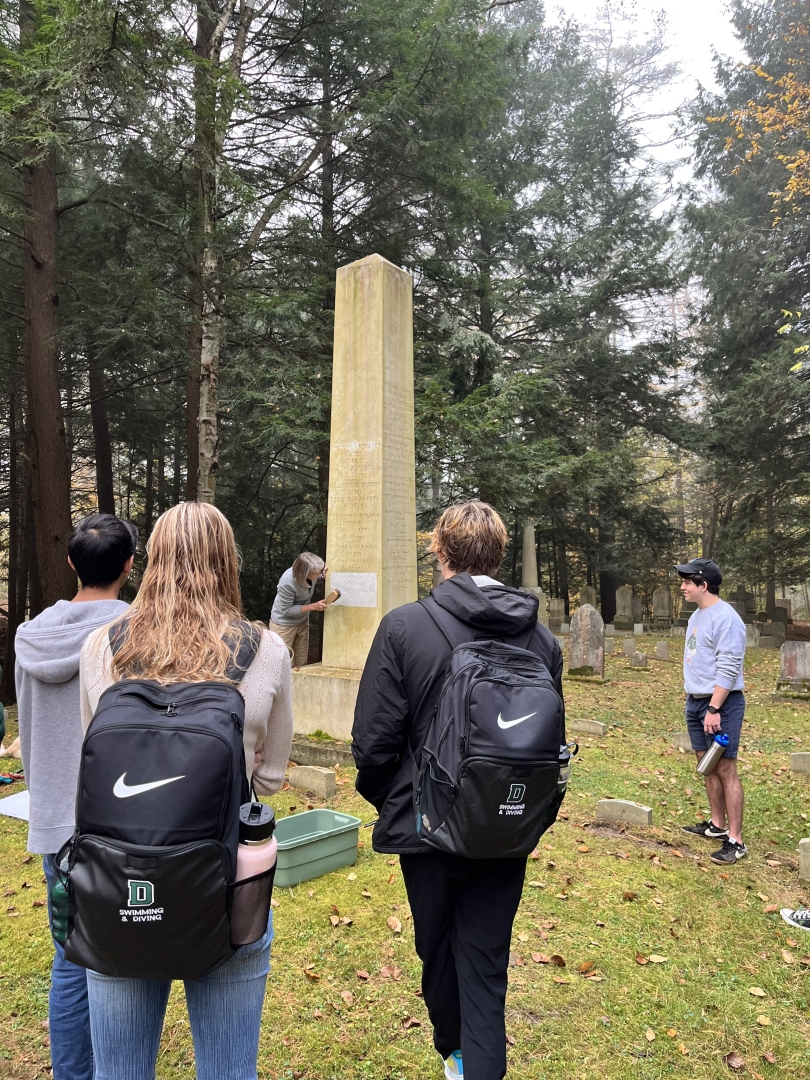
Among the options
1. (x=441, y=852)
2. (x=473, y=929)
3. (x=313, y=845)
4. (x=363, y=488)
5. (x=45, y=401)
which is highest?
(x=45, y=401)

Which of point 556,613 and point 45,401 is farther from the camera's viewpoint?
point 556,613

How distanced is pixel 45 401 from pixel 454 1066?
31.2 ft

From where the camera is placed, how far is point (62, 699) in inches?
86.0

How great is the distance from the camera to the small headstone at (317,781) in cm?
580

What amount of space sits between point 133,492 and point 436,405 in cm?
1032

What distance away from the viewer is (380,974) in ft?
11.1

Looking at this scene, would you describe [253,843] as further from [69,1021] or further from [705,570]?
[705,570]

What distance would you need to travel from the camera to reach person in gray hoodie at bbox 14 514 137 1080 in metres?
2.13

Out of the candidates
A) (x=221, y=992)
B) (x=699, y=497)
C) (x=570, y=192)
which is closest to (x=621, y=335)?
(x=570, y=192)

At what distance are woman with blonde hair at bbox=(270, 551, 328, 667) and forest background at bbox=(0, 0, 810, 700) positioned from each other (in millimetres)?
1522

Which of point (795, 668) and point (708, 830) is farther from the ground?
point (795, 668)

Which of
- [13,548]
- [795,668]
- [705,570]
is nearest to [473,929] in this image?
[705,570]

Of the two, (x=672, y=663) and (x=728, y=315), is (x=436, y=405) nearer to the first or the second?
(x=672, y=663)

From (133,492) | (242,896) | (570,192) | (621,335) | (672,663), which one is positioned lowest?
(672,663)
